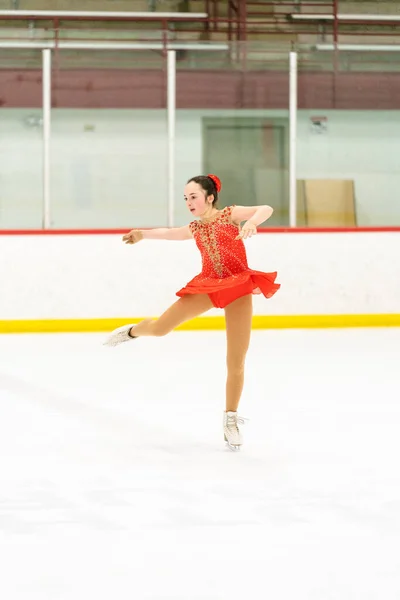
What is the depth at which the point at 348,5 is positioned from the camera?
12867 millimetres

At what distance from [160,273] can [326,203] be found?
1.51 metres

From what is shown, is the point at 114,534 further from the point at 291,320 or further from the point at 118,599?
the point at 291,320

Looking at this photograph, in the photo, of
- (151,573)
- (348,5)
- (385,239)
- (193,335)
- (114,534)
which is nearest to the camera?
(151,573)

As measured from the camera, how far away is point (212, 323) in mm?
8281

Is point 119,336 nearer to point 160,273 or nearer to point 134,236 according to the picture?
point 134,236

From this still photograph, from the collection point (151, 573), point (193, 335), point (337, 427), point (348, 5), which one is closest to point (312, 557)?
point (151, 573)

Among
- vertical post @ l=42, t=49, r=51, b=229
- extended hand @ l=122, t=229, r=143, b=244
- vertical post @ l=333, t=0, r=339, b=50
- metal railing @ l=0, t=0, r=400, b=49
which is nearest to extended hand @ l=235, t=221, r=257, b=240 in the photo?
extended hand @ l=122, t=229, r=143, b=244

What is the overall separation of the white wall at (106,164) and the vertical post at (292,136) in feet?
0.20

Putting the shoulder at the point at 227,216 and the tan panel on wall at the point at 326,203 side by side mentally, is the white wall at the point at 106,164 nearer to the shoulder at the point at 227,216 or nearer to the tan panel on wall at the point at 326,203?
the tan panel on wall at the point at 326,203

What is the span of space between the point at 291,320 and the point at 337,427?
394cm

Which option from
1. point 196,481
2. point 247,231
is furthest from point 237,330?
point 196,481

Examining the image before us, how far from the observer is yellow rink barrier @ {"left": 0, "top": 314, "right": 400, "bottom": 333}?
26.7 feet

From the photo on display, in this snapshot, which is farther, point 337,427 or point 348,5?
point 348,5

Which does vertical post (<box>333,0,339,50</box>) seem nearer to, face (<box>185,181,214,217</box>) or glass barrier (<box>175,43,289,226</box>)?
glass barrier (<box>175,43,289,226</box>)
